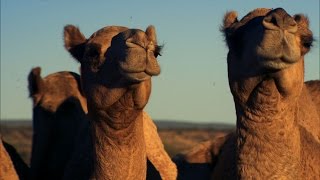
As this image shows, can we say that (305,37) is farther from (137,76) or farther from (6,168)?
(6,168)

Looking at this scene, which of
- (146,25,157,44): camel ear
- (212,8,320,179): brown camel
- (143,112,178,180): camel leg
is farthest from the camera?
(143,112,178,180): camel leg

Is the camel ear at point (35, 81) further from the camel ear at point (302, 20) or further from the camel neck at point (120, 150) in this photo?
the camel ear at point (302, 20)

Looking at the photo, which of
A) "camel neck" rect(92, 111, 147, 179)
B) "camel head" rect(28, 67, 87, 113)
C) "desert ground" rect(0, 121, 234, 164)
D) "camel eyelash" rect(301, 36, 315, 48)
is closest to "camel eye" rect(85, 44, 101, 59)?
"camel neck" rect(92, 111, 147, 179)

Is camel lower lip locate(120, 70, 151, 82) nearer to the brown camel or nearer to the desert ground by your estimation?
the brown camel

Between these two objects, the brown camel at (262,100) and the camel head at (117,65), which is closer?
the brown camel at (262,100)

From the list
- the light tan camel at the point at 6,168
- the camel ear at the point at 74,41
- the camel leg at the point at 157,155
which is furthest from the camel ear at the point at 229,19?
the light tan camel at the point at 6,168

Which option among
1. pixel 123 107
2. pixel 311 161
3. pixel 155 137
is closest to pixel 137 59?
pixel 123 107

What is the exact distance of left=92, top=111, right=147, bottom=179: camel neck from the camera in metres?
7.66

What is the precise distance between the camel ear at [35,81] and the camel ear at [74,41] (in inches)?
125

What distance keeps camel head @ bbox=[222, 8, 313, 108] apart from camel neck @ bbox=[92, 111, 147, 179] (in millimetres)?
945

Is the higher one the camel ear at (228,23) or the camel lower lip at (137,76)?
the camel ear at (228,23)

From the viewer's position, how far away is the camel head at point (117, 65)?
695cm

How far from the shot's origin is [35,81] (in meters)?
11.5

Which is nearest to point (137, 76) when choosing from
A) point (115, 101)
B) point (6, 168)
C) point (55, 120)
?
point (115, 101)
